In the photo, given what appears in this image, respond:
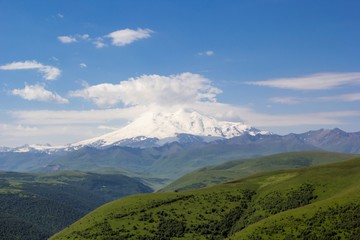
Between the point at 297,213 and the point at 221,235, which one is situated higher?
the point at 297,213

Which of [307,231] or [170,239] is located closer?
[307,231]

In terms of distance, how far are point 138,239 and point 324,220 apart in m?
79.7

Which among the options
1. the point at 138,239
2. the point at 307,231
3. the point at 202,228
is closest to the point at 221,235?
the point at 202,228

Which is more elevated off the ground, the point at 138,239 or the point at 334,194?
the point at 334,194

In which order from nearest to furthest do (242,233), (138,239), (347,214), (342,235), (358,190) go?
(342,235) → (347,214) → (242,233) → (358,190) → (138,239)

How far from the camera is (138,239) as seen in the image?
623 feet

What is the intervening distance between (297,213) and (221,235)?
39.4 meters

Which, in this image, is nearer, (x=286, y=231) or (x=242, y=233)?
(x=286, y=231)

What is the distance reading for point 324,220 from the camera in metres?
157

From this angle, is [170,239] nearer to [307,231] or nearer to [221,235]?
[221,235]

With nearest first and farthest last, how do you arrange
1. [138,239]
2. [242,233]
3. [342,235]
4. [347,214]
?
[342,235]
[347,214]
[242,233]
[138,239]

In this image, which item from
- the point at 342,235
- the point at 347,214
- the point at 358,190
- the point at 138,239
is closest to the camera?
the point at 342,235

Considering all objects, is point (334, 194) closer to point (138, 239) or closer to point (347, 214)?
point (347, 214)

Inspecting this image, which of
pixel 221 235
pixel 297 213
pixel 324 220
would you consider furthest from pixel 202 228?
pixel 324 220
